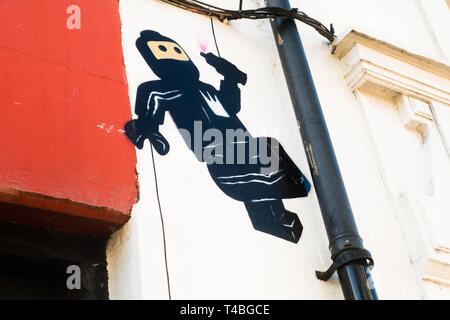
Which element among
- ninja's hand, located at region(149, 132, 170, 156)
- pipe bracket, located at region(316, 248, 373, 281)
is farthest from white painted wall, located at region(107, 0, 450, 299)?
pipe bracket, located at region(316, 248, 373, 281)

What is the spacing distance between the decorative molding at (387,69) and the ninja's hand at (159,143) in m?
1.40

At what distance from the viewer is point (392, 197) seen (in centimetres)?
369

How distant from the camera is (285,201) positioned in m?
3.36

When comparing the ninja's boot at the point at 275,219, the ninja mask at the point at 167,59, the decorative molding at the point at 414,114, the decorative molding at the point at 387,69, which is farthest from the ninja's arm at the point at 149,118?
the decorative molding at the point at 414,114

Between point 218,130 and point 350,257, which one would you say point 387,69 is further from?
point 350,257

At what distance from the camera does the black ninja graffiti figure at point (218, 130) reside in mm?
3205

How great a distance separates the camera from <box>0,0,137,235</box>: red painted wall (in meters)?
2.72

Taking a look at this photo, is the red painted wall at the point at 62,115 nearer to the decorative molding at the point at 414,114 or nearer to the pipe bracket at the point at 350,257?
the pipe bracket at the point at 350,257

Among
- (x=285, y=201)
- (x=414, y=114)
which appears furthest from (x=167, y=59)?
(x=414, y=114)

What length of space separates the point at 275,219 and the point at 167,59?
3.00 ft

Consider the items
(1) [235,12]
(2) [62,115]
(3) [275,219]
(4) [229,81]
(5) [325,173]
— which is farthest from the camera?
(1) [235,12]

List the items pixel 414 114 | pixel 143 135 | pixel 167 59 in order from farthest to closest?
pixel 414 114
pixel 167 59
pixel 143 135

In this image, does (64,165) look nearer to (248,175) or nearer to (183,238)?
(183,238)

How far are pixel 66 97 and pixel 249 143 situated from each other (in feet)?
2.94
